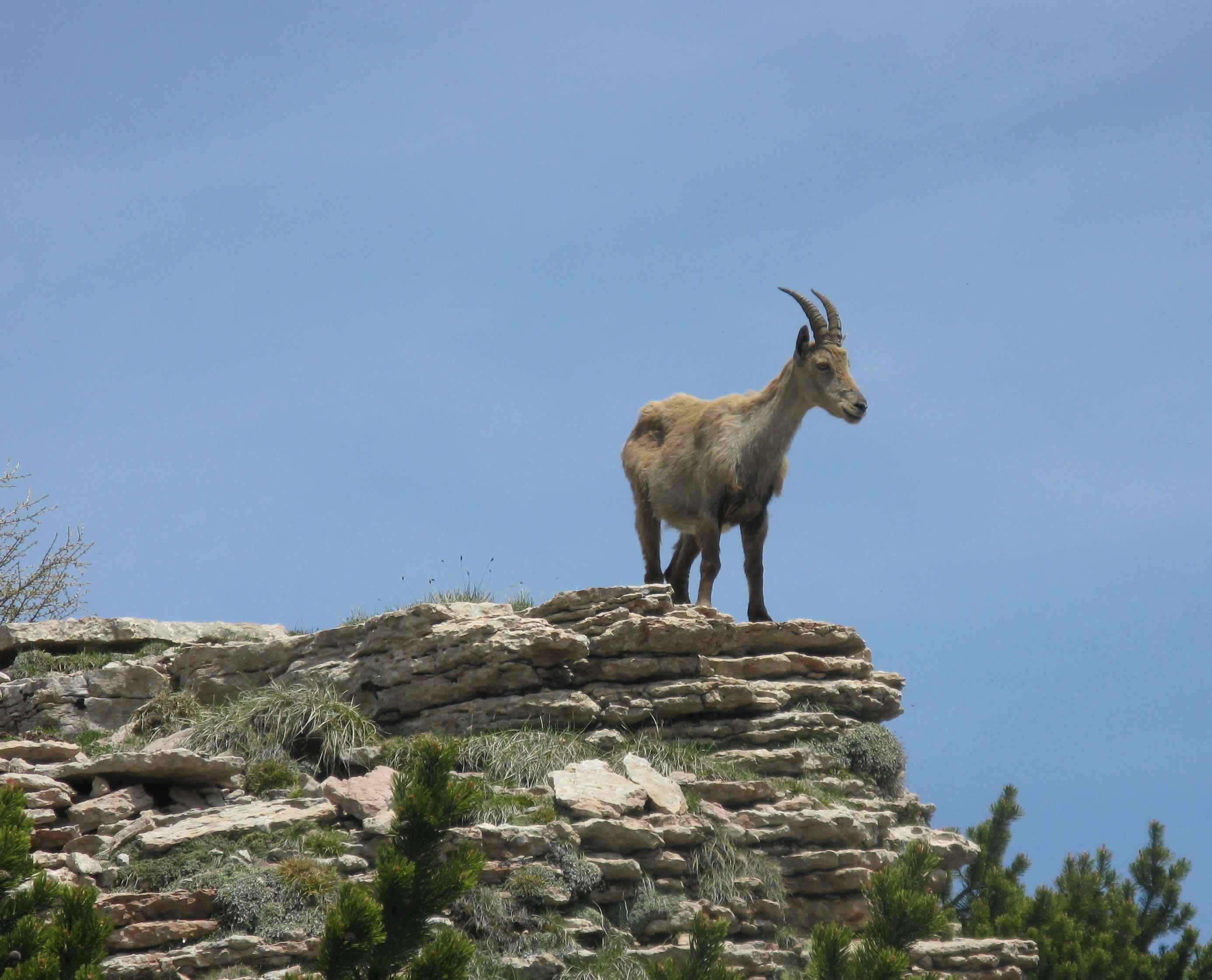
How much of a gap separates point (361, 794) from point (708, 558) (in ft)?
18.8

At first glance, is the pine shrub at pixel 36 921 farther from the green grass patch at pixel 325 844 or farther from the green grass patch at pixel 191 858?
the green grass patch at pixel 325 844

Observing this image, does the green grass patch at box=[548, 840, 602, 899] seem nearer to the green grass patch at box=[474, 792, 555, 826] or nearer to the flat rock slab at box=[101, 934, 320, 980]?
the green grass patch at box=[474, 792, 555, 826]

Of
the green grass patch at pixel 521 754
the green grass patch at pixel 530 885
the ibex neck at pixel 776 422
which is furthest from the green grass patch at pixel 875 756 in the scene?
the green grass patch at pixel 530 885

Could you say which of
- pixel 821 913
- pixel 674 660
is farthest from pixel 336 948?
pixel 674 660

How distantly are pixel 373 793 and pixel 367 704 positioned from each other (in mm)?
2516

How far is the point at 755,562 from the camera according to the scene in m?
15.2

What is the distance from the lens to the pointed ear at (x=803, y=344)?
15.6m

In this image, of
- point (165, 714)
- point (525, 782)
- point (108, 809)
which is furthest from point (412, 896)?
point (165, 714)

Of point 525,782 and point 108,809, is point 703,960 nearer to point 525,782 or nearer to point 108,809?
point 525,782

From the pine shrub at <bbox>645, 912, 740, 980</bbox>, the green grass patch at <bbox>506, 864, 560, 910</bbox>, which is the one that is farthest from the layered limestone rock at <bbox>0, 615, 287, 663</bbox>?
the pine shrub at <bbox>645, 912, 740, 980</bbox>

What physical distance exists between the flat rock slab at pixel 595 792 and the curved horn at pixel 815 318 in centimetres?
638

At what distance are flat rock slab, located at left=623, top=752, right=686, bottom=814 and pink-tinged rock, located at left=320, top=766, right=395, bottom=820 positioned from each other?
2.03m

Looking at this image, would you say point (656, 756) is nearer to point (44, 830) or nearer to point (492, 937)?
point (492, 937)

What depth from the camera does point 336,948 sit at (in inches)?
302
